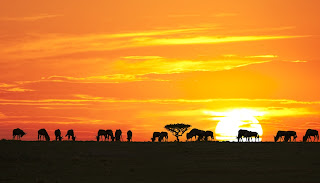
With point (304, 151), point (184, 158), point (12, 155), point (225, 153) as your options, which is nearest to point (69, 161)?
Result: point (12, 155)

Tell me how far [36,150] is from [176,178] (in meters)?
27.0

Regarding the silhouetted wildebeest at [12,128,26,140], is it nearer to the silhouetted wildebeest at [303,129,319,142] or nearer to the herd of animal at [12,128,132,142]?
the herd of animal at [12,128,132,142]

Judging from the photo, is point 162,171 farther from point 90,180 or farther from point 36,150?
point 36,150

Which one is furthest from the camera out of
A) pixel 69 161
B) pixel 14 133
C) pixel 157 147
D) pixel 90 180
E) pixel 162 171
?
pixel 14 133

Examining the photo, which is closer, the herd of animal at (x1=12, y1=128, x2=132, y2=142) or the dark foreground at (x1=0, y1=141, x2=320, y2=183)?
the dark foreground at (x1=0, y1=141, x2=320, y2=183)

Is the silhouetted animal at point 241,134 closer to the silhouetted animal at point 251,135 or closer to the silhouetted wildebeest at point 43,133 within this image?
the silhouetted animal at point 251,135

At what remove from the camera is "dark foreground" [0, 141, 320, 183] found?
161 feet

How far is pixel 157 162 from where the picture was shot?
61.6 m

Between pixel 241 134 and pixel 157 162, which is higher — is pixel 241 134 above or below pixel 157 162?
above

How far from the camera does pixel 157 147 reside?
78.4 meters

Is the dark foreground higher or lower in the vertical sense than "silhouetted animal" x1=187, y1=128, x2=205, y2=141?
lower

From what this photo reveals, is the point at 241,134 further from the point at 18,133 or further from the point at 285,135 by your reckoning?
the point at 18,133

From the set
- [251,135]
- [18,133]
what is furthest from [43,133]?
[251,135]

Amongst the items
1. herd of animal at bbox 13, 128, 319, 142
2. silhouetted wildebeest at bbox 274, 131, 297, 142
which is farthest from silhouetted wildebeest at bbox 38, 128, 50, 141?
silhouetted wildebeest at bbox 274, 131, 297, 142
